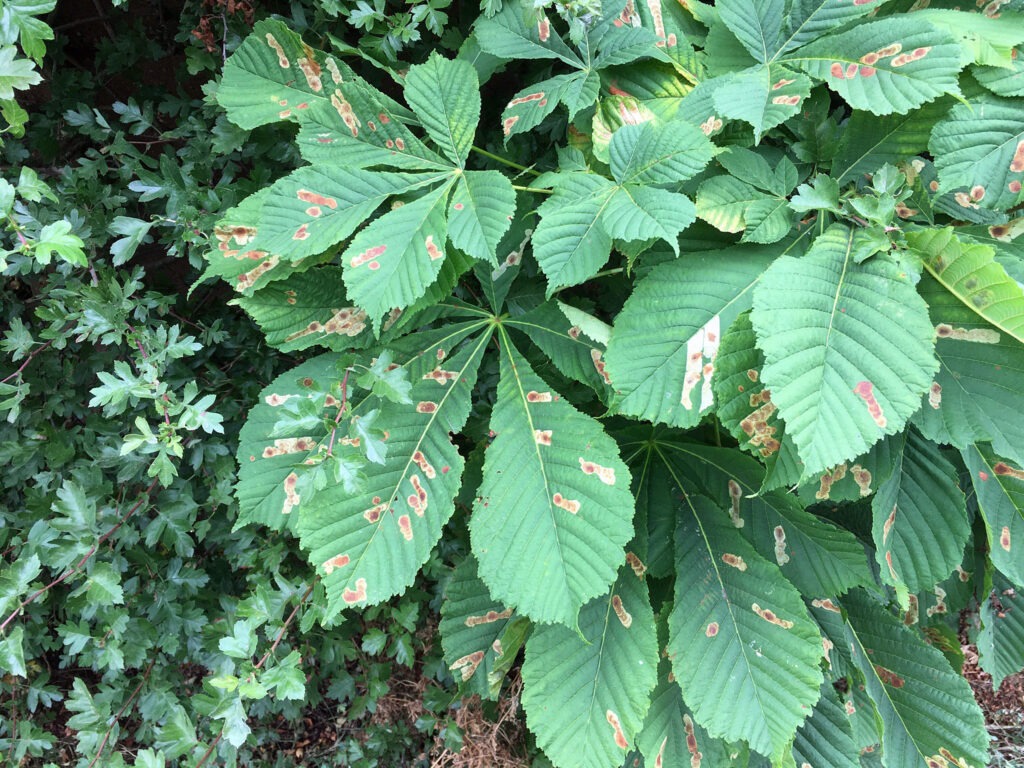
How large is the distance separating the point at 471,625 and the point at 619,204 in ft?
3.28

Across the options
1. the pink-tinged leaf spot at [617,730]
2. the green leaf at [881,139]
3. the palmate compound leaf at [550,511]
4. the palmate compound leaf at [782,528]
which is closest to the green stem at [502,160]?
the palmate compound leaf at [550,511]

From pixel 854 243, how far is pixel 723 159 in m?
0.26

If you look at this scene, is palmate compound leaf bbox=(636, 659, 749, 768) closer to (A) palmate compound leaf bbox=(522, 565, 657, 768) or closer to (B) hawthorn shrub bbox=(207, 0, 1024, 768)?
(B) hawthorn shrub bbox=(207, 0, 1024, 768)

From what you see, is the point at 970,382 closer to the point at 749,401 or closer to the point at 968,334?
the point at 968,334

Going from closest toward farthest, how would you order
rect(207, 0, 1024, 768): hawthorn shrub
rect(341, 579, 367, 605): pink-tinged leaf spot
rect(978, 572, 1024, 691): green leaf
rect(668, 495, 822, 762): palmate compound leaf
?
rect(207, 0, 1024, 768): hawthorn shrub → rect(341, 579, 367, 605): pink-tinged leaf spot → rect(668, 495, 822, 762): palmate compound leaf → rect(978, 572, 1024, 691): green leaf

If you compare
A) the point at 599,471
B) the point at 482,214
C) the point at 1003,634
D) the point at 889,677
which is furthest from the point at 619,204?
the point at 1003,634

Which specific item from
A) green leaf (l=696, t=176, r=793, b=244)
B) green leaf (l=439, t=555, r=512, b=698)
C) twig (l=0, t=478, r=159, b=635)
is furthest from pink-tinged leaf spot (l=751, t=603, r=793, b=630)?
twig (l=0, t=478, r=159, b=635)

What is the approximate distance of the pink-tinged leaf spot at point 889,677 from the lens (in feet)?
4.68

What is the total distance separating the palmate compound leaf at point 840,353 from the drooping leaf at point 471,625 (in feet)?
2.77

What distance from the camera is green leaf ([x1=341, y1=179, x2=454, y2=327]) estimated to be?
0.99 meters

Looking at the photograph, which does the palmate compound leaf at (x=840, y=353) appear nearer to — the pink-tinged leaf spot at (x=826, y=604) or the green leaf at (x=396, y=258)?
the green leaf at (x=396, y=258)

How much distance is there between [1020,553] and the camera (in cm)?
116

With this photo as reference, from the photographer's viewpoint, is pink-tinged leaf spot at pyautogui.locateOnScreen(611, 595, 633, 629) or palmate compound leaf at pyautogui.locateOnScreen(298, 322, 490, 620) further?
pink-tinged leaf spot at pyautogui.locateOnScreen(611, 595, 633, 629)

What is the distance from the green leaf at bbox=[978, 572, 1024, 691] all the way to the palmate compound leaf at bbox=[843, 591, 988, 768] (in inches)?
13.6
